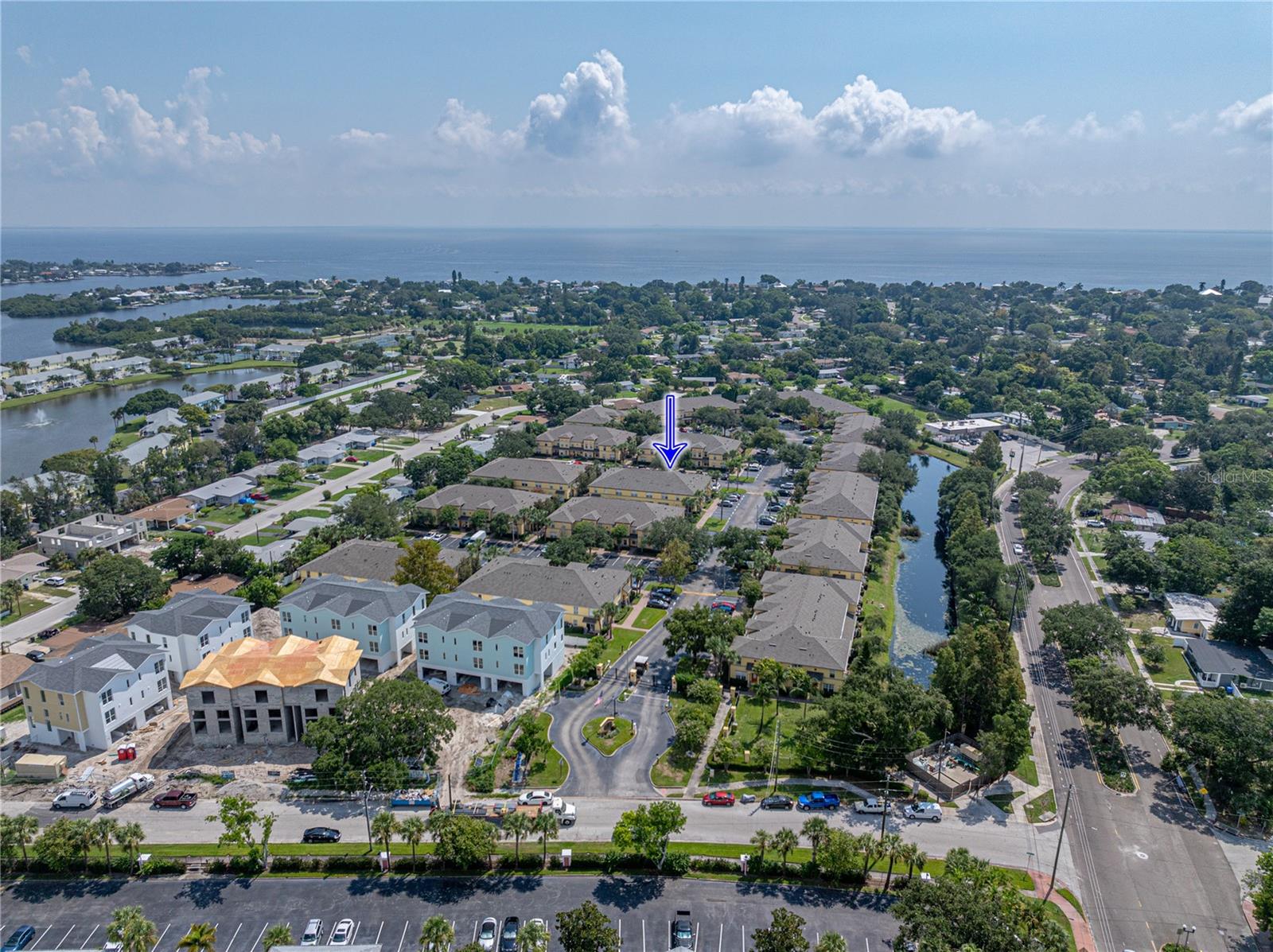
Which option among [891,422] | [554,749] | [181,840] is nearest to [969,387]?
[891,422]

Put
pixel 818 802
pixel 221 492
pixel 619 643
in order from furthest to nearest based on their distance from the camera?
1. pixel 221 492
2. pixel 619 643
3. pixel 818 802

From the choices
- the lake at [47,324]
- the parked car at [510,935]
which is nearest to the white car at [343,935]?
the parked car at [510,935]

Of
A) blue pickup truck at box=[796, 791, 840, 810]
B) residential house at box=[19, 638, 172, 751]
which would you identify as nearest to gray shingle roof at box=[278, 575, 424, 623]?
residential house at box=[19, 638, 172, 751]

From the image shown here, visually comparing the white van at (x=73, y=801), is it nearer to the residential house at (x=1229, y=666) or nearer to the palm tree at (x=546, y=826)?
the palm tree at (x=546, y=826)

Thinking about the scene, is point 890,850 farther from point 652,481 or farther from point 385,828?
point 652,481

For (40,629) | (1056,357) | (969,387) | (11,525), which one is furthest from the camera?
(1056,357)

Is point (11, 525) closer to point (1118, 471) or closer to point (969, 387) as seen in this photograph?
point (1118, 471)

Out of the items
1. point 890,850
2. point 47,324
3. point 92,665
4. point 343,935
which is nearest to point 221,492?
point 92,665
